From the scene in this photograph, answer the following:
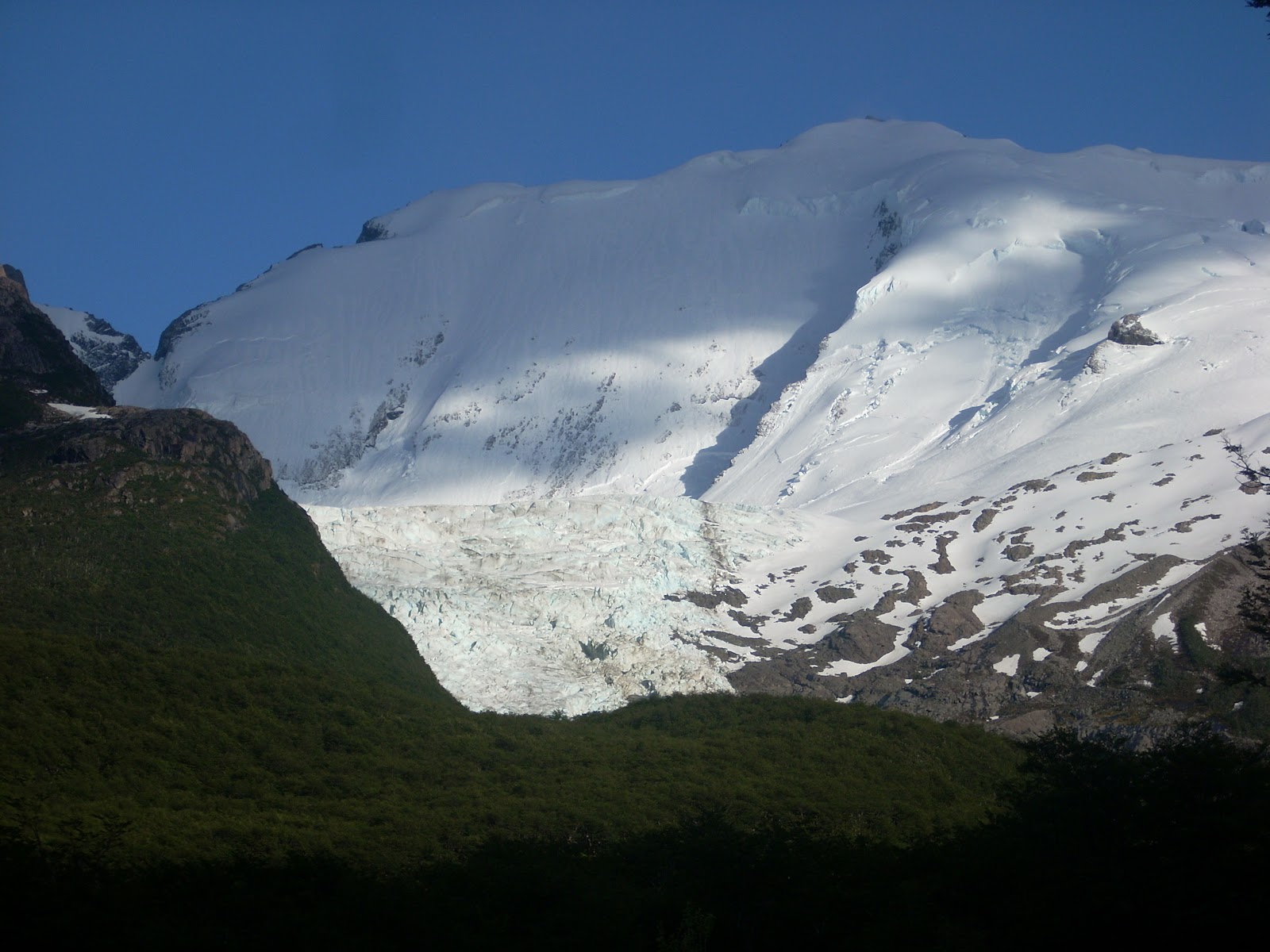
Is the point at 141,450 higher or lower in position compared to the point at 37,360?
lower

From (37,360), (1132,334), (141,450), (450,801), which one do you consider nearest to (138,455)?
(141,450)

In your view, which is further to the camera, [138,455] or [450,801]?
[138,455]

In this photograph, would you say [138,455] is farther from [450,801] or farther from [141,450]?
[450,801]

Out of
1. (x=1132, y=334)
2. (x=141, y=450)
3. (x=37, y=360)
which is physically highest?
(x=1132, y=334)

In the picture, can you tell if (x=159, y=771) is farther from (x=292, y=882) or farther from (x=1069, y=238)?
(x=1069, y=238)

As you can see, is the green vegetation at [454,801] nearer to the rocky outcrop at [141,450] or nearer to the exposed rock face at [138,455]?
the exposed rock face at [138,455]

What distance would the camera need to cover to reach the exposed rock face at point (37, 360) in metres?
104

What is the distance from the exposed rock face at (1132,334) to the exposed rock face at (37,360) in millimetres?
106101

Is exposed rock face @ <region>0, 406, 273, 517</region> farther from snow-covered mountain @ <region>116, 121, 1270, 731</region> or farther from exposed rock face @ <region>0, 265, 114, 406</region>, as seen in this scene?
snow-covered mountain @ <region>116, 121, 1270, 731</region>

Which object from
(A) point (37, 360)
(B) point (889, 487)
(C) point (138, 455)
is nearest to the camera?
(C) point (138, 455)

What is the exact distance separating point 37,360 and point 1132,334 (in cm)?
11189

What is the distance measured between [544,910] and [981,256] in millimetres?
161613

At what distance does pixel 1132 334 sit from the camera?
15675cm

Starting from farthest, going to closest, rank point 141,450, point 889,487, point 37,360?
point 889,487, point 37,360, point 141,450
